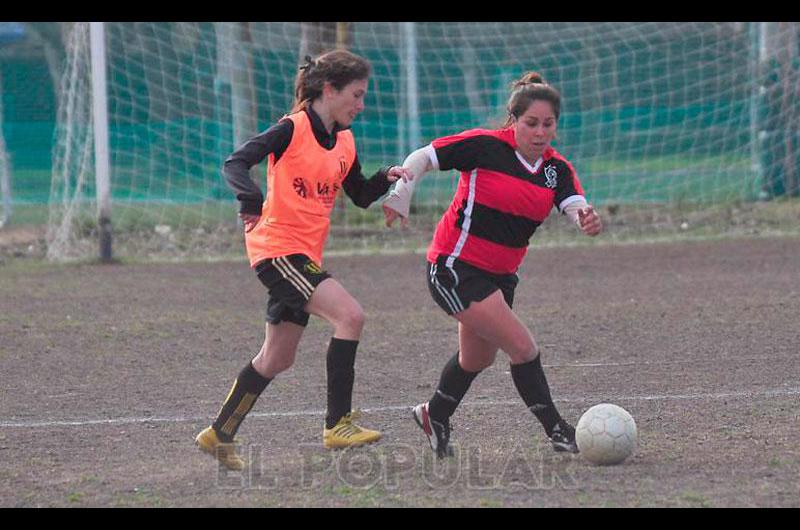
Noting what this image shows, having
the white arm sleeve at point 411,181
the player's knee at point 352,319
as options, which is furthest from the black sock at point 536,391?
the white arm sleeve at point 411,181

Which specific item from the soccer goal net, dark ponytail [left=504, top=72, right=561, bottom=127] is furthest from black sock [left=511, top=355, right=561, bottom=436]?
the soccer goal net

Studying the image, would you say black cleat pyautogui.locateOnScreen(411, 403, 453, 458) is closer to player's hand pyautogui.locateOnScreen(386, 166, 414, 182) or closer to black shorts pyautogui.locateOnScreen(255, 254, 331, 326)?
black shorts pyautogui.locateOnScreen(255, 254, 331, 326)

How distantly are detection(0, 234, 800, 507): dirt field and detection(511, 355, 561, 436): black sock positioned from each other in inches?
6.4

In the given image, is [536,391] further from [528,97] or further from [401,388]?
[401,388]

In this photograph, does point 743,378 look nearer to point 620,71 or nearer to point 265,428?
point 265,428

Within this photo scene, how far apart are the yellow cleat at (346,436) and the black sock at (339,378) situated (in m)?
0.03

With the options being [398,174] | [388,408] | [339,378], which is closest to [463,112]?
[388,408]

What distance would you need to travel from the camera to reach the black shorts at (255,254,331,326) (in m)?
5.03

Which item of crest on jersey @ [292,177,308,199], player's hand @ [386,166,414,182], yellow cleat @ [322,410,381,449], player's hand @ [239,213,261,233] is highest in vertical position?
player's hand @ [386,166,414,182]

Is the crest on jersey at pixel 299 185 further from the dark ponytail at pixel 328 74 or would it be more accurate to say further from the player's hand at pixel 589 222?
the player's hand at pixel 589 222

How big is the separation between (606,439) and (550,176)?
113 centimetres

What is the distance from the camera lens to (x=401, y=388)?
22.6 feet
